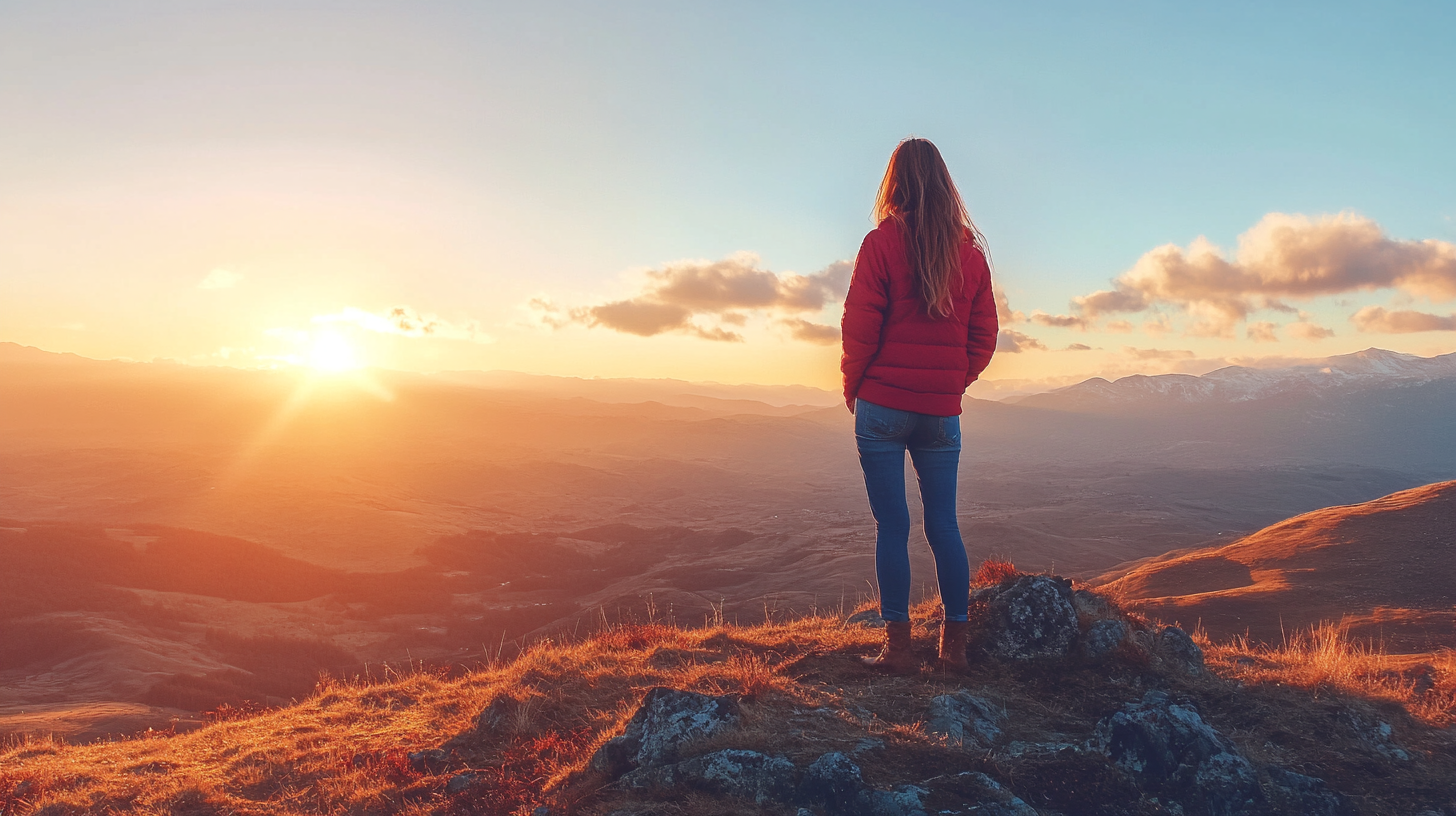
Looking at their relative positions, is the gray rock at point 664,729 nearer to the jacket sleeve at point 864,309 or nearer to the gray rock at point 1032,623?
the jacket sleeve at point 864,309

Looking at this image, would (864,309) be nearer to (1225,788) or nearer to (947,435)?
(947,435)

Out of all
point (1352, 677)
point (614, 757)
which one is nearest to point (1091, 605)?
point (1352, 677)

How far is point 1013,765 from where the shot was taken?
12.4 ft

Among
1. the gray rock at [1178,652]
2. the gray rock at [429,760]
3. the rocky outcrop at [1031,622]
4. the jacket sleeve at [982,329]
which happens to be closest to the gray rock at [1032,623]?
the rocky outcrop at [1031,622]

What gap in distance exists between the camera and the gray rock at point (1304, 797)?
140 inches

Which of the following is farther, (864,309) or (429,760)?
(429,760)

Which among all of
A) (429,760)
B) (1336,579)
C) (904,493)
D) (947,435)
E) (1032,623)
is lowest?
(1336,579)

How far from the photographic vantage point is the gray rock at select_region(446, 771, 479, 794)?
4.71 metres

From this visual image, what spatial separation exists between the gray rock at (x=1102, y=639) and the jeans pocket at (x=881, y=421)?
236 centimetres

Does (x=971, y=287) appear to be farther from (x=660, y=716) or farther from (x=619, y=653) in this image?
(x=619, y=653)

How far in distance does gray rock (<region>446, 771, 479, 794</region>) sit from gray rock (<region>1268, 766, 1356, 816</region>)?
4.63 metres

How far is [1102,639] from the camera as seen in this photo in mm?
5355

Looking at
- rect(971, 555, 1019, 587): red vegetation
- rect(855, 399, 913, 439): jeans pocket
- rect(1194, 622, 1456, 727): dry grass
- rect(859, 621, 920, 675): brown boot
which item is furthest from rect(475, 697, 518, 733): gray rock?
rect(1194, 622, 1456, 727): dry grass

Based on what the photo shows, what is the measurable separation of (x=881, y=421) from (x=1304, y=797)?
289cm
